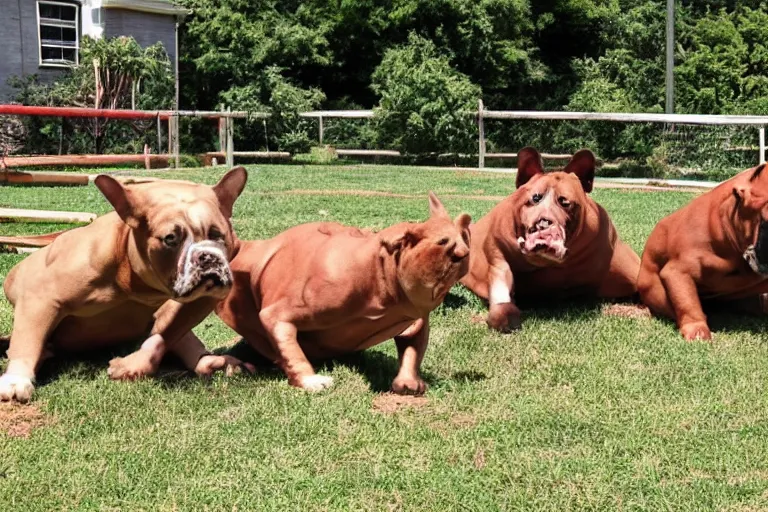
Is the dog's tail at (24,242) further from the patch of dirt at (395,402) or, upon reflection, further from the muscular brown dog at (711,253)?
the muscular brown dog at (711,253)

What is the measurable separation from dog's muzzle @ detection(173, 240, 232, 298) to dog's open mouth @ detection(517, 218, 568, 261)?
2.87 m

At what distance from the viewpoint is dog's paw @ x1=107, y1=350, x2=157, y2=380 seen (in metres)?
5.31

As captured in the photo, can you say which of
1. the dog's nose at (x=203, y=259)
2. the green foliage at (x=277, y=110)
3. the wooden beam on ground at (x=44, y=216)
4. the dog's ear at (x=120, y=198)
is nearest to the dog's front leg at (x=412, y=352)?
the dog's nose at (x=203, y=259)

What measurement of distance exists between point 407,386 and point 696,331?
106 inches

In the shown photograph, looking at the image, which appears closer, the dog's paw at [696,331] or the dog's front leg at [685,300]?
the dog's paw at [696,331]

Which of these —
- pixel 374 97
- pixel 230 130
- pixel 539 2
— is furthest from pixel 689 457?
pixel 539 2

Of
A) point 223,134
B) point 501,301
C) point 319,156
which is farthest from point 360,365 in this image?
point 319,156

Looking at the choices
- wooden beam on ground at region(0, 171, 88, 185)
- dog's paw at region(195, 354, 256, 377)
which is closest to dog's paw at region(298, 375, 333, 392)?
dog's paw at region(195, 354, 256, 377)

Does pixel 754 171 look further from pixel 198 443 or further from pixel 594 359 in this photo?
pixel 198 443

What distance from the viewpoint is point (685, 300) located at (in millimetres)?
7031

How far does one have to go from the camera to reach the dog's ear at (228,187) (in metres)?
4.98

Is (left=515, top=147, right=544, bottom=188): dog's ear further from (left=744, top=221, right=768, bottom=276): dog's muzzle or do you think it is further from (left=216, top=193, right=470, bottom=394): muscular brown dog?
(left=216, top=193, right=470, bottom=394): muscular brown dog

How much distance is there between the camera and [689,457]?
443cm

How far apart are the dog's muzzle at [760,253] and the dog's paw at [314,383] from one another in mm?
3157
